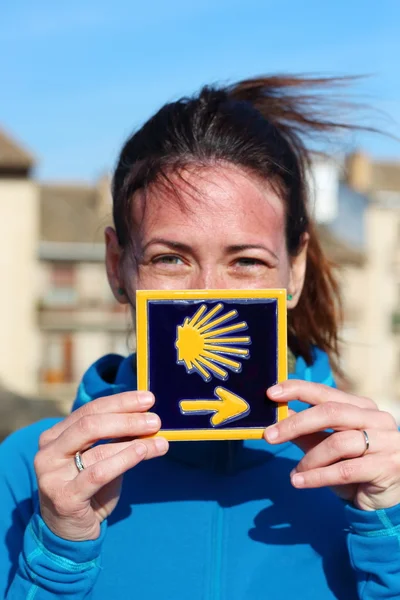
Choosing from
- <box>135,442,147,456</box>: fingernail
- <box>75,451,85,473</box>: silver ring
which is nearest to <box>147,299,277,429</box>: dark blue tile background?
<box>135,442,147,456</box>: fingernail

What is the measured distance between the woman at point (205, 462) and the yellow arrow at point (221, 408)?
0.31 feet

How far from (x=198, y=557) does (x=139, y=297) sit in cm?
71

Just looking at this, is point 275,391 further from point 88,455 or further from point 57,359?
point 57,359

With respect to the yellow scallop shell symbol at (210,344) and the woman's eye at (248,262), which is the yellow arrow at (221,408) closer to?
the yellow scallop shell symbol at (210,344)

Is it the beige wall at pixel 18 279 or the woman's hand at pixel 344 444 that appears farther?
the beige wall at pixel 18 279

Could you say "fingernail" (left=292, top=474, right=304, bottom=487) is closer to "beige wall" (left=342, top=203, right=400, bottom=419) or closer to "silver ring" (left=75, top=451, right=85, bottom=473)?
"silver ring" (left=75, top=451, right=85, bottom=473)

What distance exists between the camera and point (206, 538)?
7.38 ft

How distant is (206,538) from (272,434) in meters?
0.41

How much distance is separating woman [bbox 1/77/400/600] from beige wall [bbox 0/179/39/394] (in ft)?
106

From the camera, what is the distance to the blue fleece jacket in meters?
Result: 2.05

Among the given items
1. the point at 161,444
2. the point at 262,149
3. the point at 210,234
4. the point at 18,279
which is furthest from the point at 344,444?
the point at 18,279

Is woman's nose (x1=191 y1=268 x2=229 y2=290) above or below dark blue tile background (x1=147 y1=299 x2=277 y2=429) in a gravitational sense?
above

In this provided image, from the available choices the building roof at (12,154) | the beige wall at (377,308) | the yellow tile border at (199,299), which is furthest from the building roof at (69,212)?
the yellow tile border at (199,299)

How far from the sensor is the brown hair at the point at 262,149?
96.6 inches
